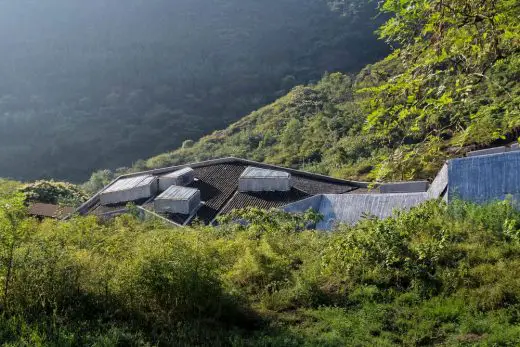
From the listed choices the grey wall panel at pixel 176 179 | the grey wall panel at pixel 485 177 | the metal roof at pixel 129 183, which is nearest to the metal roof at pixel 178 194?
the grey wall panel at pixel 176 179

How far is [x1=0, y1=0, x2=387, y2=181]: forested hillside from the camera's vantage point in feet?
284

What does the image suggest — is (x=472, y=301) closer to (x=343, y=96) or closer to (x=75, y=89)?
(x=343, y=96)

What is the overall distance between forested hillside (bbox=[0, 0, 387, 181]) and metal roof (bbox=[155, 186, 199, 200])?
56781mm

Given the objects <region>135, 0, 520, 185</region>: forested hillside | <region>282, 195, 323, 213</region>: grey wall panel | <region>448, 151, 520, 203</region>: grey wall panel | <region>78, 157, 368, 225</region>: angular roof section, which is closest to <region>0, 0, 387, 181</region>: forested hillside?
<region>78, 157, 368, 225</region>: angular roof section

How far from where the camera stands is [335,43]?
4525 inches

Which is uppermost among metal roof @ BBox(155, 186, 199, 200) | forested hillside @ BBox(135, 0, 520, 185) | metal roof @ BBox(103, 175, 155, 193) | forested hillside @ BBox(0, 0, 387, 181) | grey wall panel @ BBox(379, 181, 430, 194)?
forested hillside @ BBox(0, 0, 387, 181)

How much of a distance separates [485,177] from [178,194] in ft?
48.3

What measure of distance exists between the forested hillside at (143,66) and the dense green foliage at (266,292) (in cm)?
7338

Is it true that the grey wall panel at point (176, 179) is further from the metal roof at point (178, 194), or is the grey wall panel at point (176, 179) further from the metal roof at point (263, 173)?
the metal roof at point (263, 173)

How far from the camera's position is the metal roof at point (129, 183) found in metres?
26.2

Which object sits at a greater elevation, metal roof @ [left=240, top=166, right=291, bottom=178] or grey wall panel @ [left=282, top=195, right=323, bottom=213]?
metal roof @ [left=240, top=166, right=291, bottom=178]

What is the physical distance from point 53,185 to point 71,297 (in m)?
29.4

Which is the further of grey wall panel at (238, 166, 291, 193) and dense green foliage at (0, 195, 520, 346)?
grey wall panel at (238, 166, 291, 193)

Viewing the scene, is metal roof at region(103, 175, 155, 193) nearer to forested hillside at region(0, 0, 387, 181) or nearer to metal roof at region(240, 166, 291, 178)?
metal roof at region(240, 166, 291, 178)
